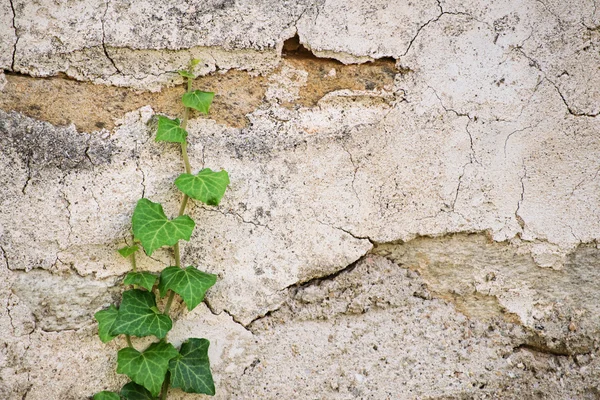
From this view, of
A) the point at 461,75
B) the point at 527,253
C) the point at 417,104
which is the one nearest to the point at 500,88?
the point at 461,75

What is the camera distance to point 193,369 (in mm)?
1136

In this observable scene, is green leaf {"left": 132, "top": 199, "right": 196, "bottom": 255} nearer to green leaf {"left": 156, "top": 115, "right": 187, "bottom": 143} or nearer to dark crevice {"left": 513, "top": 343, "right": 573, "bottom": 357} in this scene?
green leaf {"left": 156, "top": 115, "right": 187, "bottom": 143}

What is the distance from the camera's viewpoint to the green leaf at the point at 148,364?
3.56 feet

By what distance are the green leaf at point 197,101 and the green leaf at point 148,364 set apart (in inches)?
21.2

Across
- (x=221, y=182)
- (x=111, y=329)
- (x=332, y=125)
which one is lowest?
(x=111, y=329)

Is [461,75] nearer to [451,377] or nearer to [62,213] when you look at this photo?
[451,377]

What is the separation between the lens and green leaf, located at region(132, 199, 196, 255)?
41.8 inches

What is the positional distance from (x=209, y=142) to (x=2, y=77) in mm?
462

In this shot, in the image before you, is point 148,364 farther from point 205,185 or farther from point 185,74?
point 185,74

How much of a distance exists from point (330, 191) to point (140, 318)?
20.4 inches

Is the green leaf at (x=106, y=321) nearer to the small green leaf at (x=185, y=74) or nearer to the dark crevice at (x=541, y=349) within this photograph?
the small green leaf at (x=185, y=74)

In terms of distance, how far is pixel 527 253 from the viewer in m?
1.22

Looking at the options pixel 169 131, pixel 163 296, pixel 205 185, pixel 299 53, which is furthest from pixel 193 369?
pixel 299 53

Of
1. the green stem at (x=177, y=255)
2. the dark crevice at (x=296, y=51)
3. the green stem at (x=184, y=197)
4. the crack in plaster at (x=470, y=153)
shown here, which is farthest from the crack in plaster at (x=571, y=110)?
the green stem at (x=177, y=255)
